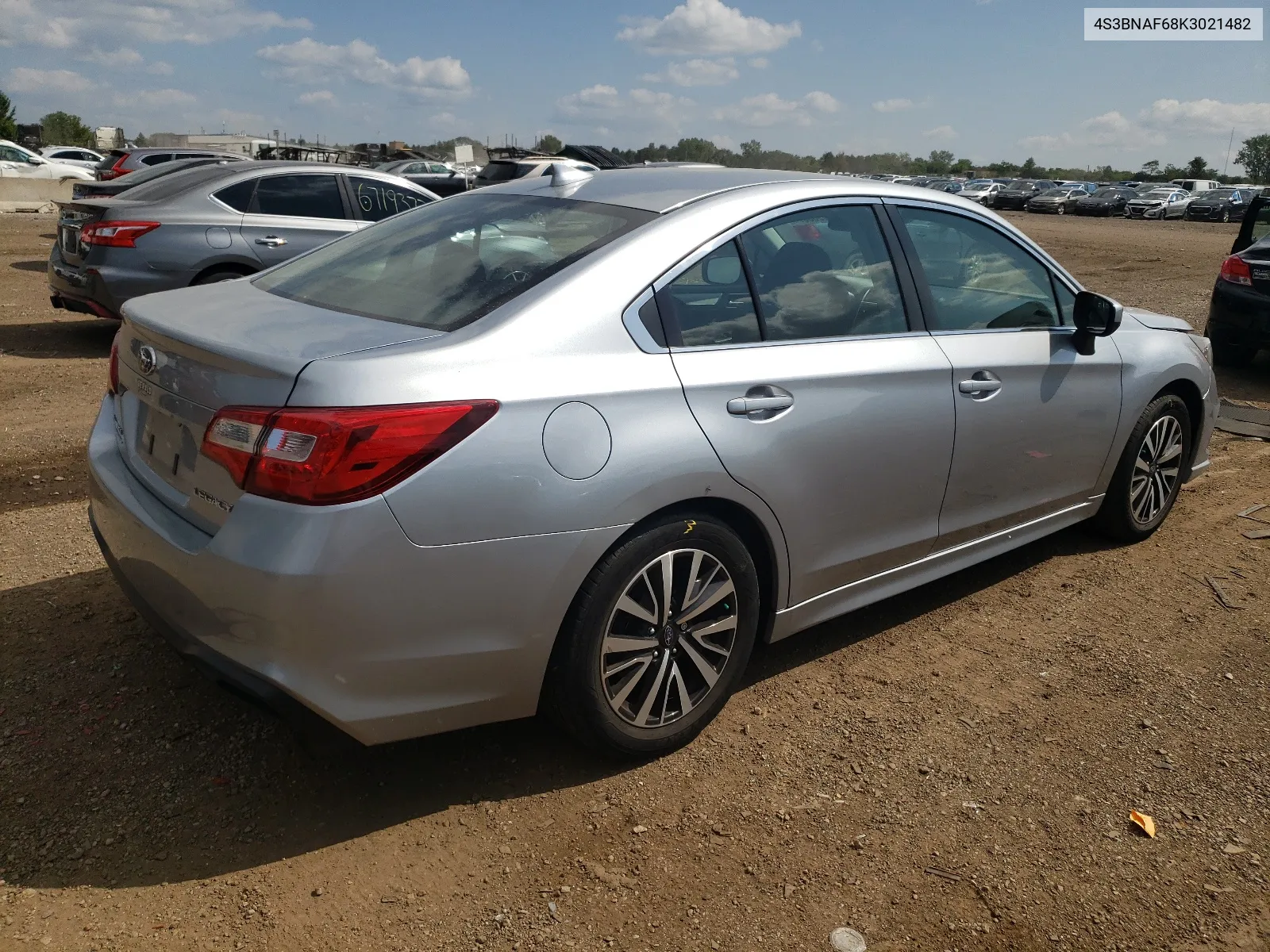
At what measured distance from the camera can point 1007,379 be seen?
153 inches

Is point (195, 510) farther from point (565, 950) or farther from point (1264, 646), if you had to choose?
point (1264, 646)

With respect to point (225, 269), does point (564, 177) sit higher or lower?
higher

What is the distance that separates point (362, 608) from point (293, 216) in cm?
732

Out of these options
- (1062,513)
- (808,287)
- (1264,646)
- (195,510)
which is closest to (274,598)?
(195,510)

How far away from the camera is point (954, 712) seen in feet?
11.4

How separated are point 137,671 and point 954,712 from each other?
2.74 metres

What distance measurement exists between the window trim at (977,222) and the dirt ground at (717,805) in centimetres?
118

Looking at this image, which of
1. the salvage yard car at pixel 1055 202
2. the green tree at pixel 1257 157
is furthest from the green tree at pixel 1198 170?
the salvage yard car at pixel 1055 202

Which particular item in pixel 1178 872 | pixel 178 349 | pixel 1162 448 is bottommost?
pixel 1178 872

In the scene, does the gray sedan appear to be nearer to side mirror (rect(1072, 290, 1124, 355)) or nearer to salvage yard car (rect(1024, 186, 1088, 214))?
side mirror (rect(1072, 290, 1124, 355))

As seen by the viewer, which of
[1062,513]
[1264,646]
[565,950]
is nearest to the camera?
[565,950]

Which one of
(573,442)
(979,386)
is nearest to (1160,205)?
(979,386)

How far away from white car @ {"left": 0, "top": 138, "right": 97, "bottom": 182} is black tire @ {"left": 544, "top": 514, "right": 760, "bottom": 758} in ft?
100

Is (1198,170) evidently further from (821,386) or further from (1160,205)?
(821,386)
